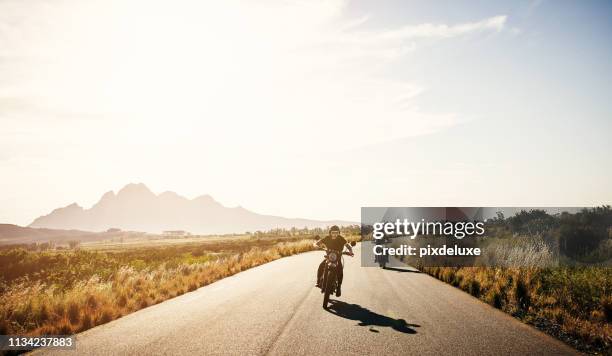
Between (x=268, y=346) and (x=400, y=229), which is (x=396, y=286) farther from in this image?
(x=400, y=229)

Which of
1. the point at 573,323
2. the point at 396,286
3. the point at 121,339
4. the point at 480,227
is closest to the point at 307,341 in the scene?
the point at 121,339

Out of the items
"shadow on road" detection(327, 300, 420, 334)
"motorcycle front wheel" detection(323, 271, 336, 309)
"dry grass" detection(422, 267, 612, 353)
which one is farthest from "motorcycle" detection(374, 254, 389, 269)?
"motorcycle front wheel" detection(323, 271, 336, 309)

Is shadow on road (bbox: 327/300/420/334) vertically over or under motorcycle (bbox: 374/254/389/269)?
over

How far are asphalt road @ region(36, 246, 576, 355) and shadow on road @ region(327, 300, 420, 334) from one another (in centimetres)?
2

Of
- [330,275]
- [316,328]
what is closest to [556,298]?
[330,275]

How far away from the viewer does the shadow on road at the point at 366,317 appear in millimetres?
8031

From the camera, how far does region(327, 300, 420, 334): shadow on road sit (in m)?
8.03

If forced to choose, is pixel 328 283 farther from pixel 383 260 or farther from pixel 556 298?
pixel 383 260

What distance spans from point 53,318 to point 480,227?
3524 cm

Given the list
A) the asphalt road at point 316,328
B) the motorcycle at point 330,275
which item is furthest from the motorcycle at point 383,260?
the motorcycle at point 330,275

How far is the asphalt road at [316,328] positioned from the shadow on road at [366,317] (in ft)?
0.07

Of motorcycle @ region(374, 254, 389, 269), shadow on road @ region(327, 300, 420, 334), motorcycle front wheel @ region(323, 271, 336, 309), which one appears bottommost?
motorcycle @ region(374, 254, 389, 269)

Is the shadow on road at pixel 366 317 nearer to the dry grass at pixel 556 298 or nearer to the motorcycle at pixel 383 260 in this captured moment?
the dry grass at pixel 556 298

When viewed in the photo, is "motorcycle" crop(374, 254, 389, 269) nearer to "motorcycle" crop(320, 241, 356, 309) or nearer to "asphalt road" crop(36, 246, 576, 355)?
"asphalt road" crop(36, 246, 576, 355)
